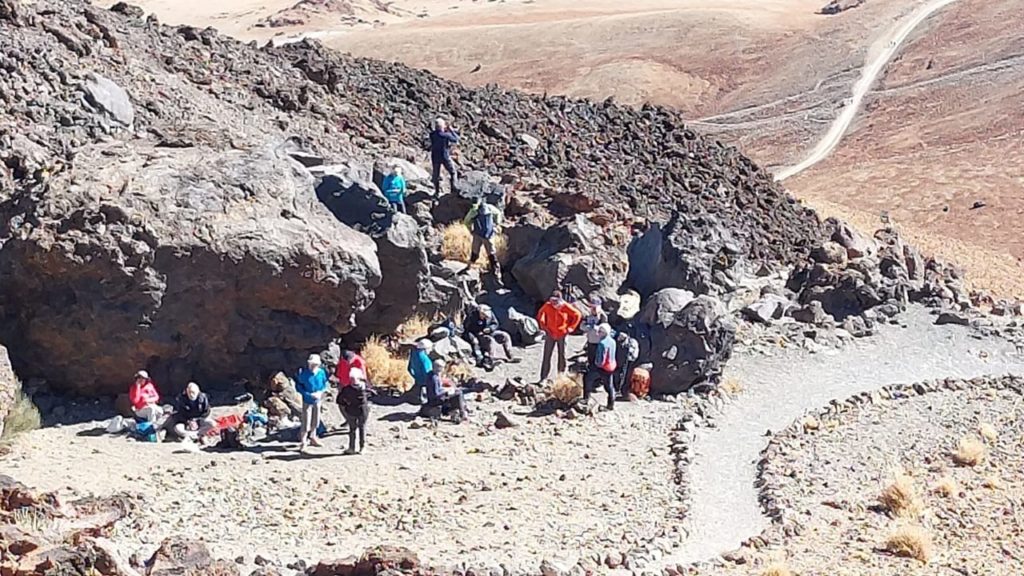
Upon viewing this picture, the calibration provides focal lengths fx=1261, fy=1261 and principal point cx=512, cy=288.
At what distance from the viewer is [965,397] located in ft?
70.6

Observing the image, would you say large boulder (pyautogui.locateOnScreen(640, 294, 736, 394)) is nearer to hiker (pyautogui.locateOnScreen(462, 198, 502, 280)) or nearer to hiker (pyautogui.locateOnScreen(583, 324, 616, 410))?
hiker (pyautogui.locateOnScreen(583, 324, 616, 410))

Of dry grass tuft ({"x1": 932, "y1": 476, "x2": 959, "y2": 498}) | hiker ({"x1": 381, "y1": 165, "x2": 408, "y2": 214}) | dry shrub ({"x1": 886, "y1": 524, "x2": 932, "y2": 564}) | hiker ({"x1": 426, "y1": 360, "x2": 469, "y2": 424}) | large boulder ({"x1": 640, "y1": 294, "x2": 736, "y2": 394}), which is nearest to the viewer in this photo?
dry shrub ({"x1": 886, "y1": 524, "x2": 932, "y2": 564})

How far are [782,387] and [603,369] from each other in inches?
160

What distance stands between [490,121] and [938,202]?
1967 centimetres

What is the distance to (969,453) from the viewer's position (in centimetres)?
1839

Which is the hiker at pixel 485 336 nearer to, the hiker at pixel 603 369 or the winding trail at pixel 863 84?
the hiker at pixel 603 369

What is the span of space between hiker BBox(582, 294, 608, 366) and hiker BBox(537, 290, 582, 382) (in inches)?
9.8

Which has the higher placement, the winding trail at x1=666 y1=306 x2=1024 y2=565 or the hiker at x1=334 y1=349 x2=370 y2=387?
the hiker at x1=334 y1=349 x2=370 y2=387

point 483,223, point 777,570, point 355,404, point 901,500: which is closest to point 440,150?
point 483,223

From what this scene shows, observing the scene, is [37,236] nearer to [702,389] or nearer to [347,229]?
[347,229]

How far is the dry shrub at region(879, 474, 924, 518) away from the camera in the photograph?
16031 millimetres

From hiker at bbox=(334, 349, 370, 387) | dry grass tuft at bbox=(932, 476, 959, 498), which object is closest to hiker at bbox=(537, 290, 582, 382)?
hiker at bbox=(334, 349, 370, 387)

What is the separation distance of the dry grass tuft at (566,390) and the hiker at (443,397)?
1610 mm

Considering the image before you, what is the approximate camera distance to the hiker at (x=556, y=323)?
19312mm
